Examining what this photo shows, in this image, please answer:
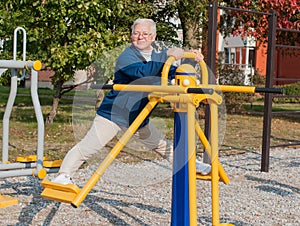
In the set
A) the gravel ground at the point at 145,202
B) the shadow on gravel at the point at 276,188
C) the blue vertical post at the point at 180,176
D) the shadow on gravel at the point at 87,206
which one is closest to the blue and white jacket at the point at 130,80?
the blue vertical post at the point at 180,176

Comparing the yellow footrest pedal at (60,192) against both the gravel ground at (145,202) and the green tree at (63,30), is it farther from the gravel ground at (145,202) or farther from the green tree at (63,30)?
the green tree at (63,30)

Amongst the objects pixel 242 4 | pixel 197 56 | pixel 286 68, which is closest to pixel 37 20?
pixel 242 4

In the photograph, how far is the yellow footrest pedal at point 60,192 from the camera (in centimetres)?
340

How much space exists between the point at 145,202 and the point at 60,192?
7.45 ft

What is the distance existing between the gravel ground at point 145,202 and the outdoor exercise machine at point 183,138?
0.36 m

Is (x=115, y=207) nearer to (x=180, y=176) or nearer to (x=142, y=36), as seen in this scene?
(x=180, y=176)

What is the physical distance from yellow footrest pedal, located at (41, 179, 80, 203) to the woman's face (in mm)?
981

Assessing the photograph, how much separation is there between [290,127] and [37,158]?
10363 mm

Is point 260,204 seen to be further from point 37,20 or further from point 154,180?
point 37,20

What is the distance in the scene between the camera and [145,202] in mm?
5715

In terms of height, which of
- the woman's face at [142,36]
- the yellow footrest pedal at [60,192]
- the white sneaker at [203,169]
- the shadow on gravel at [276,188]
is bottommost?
the shadow on gravel at [276,188]

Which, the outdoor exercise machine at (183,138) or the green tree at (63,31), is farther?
the green tree at (63,31)

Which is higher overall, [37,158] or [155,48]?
[155,48]

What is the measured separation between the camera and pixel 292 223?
5152mm
